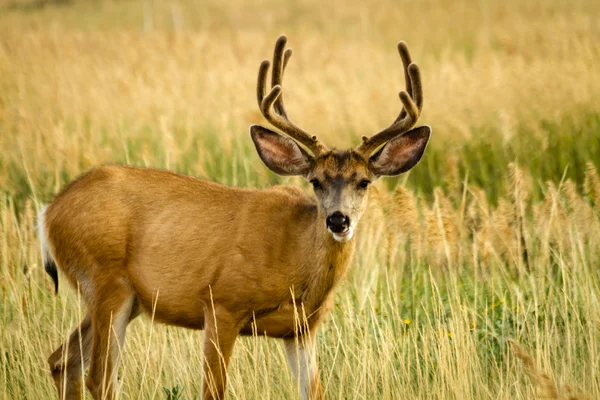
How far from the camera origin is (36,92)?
13.4 metres

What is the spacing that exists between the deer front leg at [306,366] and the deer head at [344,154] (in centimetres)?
64

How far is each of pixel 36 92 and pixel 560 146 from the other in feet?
23.2

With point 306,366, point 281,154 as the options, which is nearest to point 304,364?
point 306,366

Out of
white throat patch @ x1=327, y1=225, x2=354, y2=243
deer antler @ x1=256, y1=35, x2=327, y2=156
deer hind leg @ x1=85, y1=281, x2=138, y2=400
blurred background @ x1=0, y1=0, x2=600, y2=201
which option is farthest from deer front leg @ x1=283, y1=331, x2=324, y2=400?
blurred background @ x1=0, y1=0, x2=600, y2=201

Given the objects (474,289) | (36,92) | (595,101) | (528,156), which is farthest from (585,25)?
(474,289)

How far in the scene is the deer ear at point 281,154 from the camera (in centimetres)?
583

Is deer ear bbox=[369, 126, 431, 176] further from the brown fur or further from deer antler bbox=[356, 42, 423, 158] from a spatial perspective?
the brown fur

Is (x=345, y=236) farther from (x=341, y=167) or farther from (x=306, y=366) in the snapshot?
(x=306, y=366)

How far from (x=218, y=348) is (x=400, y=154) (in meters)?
1.51

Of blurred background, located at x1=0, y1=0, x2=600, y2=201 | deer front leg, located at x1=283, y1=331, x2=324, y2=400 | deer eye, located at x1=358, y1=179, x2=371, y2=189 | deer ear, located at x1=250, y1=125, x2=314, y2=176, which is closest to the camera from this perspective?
deer front leg, located at x1=283, y1=331, x2=324, y2=400

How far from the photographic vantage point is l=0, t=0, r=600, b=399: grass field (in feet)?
18.2

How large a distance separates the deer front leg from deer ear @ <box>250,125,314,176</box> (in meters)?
0.96

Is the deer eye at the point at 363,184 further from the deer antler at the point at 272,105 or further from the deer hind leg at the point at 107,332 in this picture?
the deer hind leg at the point at 107,332

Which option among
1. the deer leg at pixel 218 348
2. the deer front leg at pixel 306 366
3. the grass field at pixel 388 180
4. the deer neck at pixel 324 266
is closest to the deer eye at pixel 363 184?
the deer neck at pixel 324 266
